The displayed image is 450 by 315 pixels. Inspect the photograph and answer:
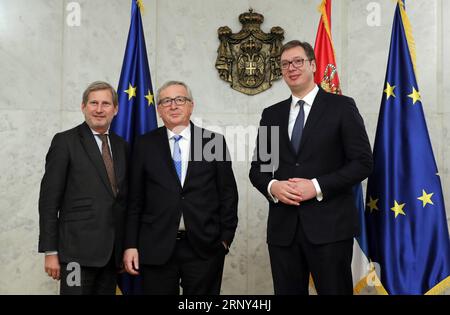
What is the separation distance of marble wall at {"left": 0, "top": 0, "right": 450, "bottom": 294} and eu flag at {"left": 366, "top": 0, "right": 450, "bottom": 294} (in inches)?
30.1

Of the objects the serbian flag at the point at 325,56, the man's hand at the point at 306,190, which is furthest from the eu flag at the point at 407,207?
the man's hand at the point at 306,190

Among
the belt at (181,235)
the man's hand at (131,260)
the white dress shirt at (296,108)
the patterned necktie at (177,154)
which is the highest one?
the white dress shirt at (296,108)

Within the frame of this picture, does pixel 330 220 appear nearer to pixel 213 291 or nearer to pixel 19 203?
pixel 213 291

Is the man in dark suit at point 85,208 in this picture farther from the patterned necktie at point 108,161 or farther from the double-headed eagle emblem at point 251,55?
the double-headed eagle emblem at point 251,55

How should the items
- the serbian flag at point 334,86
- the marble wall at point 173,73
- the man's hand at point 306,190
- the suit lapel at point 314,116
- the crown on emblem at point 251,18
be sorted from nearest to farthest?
1. the man's hand at point 306,190
2. the suit lapel at point 314,116
3. the serbian flag at point 334,86
4. the marble wall at point 173,73
5. the crown on emblem at point 251,18

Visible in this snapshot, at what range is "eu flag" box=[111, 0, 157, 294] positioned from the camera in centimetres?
357

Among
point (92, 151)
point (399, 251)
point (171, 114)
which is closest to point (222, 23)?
point (171, 114)

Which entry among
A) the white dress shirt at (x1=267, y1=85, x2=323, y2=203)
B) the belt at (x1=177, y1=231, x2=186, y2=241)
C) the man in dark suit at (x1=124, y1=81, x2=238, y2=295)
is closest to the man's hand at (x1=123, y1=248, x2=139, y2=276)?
the man in dark suit at (x1=124, y1=81, x2=238, y2=295)

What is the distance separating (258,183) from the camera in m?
2.65

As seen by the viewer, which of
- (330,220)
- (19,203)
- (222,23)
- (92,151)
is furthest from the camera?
(222,23)

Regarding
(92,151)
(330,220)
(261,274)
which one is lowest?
(261,274)

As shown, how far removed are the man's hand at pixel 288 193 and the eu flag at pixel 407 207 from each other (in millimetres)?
1070

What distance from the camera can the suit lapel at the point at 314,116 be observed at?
2.51 metres

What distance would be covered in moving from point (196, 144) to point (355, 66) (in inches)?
79.2
